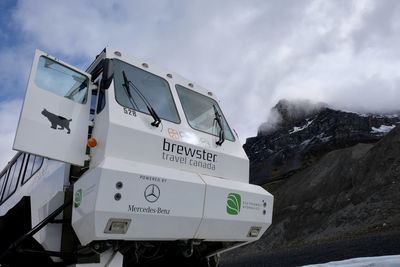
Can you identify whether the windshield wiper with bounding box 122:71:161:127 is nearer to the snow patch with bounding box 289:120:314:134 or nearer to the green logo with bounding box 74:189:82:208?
the green logo with bounding box 74:189:82:208

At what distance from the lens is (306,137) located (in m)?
140

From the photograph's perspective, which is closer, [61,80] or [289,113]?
[61,80]

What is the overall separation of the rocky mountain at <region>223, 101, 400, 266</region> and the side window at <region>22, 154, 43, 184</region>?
36.7 m

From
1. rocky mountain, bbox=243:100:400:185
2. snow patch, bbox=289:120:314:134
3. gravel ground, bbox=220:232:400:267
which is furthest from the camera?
snow patch, bbox=289:120:314:134

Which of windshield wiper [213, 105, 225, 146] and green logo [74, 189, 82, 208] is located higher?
windshield wiper [213, 105, 225, 146]

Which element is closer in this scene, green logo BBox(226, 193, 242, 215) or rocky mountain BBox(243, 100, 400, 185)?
green logo BBox(226, 193, 242, 215)

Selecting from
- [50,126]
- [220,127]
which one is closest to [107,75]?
[50,126]

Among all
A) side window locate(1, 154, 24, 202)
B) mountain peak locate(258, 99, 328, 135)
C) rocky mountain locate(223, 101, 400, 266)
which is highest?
mountain peak locate(258, 99, 328, 135)

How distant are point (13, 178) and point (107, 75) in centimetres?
299

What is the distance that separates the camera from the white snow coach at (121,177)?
437 cm

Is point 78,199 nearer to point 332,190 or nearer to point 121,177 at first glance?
point 121,177

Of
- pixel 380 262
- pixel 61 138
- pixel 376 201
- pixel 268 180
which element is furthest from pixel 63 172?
pixel 268 180

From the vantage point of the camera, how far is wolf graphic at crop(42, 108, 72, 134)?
15.1 feet

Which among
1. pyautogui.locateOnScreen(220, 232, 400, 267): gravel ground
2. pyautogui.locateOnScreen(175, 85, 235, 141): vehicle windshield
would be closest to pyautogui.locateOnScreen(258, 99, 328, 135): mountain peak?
pyautogui.locateOnScreen(220, 232, 400, 267): gravel ground
